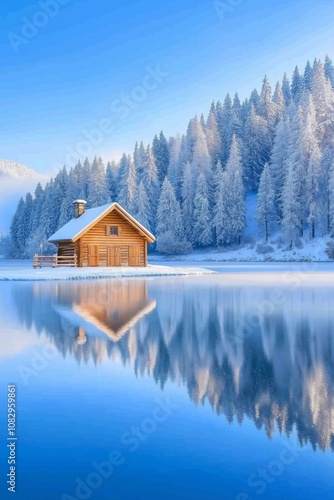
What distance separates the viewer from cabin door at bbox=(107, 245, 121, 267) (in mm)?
45656

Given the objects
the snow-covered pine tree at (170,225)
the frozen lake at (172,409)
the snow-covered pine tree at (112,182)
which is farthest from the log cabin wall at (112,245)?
the snow-covered pine tree at (112,182)

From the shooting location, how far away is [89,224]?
4303 cm

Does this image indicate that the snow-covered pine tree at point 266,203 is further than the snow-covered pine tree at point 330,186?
Yes

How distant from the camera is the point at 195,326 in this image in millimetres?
12828

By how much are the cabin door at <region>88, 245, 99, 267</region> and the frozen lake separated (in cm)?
3146

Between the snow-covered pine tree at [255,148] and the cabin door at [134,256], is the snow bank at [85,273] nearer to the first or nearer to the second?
the cabin door at [134,256]

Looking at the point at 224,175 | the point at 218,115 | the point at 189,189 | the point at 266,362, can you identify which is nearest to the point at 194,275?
the point at 266,362

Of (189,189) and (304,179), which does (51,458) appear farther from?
(189,189)

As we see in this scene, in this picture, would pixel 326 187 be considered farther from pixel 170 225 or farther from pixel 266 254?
pixel 170 225

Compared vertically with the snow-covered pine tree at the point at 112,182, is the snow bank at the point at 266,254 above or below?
below

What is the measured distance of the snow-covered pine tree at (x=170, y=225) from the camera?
76625mm

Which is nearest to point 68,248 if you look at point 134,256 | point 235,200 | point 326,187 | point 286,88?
point 134,256

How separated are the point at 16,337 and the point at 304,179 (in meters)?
59.4

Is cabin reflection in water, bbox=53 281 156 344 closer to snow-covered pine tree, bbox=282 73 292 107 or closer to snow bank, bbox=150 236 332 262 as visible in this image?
snow bank, bbox=150 236 332 262
